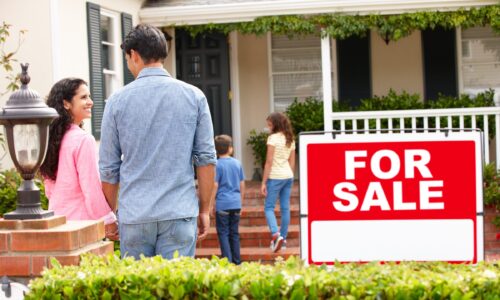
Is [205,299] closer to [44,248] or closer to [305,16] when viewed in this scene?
[44,248]

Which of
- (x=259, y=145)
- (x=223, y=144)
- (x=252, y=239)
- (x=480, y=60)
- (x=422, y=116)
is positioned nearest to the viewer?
(x=223, y=144)

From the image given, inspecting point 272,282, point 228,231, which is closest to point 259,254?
point 228,231

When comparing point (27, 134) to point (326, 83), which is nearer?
point (27, 134)

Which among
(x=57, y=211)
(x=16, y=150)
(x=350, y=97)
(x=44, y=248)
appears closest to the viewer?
(x=44, y=248)

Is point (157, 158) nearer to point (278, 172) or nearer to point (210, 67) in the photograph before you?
point (278, 172)

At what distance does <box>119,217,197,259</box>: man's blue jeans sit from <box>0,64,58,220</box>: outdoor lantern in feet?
1.36

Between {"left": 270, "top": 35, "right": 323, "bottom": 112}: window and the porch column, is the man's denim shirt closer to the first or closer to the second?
the porch column

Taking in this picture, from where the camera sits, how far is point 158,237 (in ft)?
15.6

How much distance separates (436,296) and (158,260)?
4.00 ft

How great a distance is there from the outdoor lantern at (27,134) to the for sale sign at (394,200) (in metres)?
1.49

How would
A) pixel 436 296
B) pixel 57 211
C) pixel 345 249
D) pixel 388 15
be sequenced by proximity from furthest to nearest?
pixel 388 15 → pixel 57 211 → pixel 345 249 → pixel 436 296

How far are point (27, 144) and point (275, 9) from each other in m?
8.25

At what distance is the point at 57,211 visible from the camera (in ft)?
17.6

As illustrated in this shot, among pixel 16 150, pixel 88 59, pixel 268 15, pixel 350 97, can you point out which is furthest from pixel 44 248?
pixel 350 97
